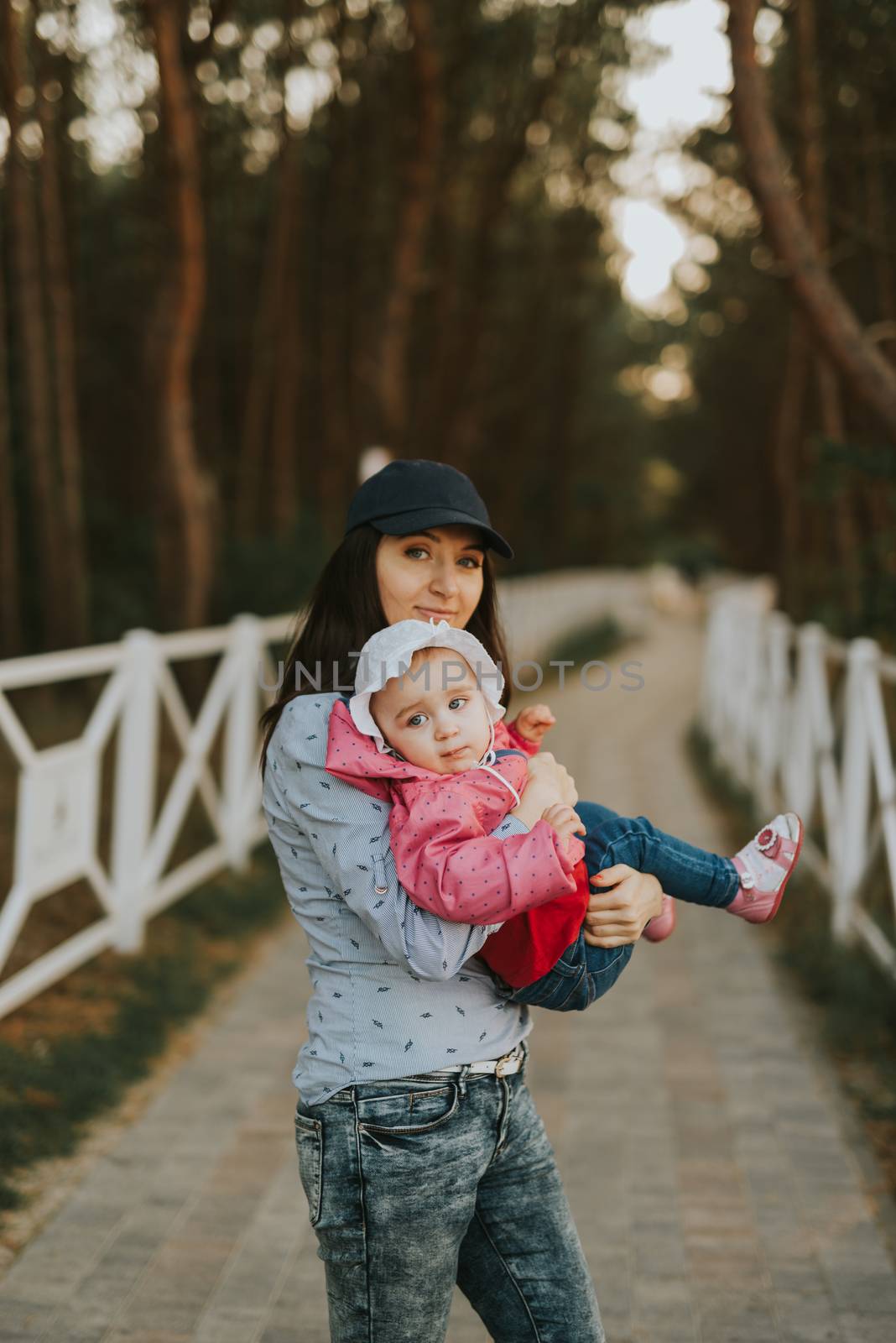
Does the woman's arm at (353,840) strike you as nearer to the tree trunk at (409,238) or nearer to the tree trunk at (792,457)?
the tree trunk at (409,238)

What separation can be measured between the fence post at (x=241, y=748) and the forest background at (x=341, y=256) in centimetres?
192

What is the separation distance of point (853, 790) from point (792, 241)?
7.26 feet

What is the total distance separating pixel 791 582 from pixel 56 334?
6530mm

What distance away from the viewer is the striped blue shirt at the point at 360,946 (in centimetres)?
163

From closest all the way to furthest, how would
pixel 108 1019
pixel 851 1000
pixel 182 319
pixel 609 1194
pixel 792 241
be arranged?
pixel 609 1194
pixel 108 1019
pixel 851 1000
pixel 792 241
pixel 182 319

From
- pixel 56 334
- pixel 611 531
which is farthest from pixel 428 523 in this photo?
pixel 611 531

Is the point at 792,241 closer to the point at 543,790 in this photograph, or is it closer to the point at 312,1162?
the point at 543,790

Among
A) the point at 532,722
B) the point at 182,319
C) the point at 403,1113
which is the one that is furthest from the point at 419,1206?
the point at 182,319

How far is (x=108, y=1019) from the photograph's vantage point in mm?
4566

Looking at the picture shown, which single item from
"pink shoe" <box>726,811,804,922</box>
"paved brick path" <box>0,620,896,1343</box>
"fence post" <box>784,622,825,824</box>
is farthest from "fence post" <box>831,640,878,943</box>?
"pink shoe" <box>726,811,804,922</box>

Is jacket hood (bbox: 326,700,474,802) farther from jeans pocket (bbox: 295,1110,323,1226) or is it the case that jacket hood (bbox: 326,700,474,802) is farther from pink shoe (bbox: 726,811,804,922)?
pink shoe (bbox: 726,811,804,922)

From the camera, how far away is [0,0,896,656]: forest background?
7.80m

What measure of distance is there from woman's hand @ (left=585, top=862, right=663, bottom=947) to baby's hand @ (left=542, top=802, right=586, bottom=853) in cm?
18

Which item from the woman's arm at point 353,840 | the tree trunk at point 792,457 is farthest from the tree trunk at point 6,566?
the woman's arm at point 353,840
